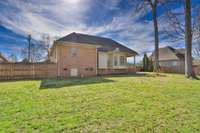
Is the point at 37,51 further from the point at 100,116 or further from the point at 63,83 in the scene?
the point at 100,116

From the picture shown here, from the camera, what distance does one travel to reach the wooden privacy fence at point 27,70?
13.5m

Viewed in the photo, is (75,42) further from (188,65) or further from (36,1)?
(188,65)

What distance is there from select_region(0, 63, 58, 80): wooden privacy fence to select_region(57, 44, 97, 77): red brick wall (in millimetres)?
1124

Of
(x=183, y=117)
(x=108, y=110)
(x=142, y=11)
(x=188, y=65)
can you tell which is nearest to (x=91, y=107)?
(x=108, y=110)

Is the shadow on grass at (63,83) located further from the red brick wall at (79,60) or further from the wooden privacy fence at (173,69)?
the wooden privacy fence at (173,69)

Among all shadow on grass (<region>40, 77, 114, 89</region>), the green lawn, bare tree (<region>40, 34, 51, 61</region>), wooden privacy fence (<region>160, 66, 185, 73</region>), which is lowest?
the green lawn

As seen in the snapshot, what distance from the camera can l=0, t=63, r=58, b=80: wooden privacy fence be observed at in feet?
44.4

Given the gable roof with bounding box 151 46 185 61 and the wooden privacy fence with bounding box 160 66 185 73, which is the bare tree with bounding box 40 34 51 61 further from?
the gable roof with bounding box 151 46 185 61

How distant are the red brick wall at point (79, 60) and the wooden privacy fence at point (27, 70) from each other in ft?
3.69

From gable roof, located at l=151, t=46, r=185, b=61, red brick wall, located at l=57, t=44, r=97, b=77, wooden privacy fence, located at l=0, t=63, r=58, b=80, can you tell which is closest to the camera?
wooden privacy fence, located at l=0, t=63, r=58, b=80

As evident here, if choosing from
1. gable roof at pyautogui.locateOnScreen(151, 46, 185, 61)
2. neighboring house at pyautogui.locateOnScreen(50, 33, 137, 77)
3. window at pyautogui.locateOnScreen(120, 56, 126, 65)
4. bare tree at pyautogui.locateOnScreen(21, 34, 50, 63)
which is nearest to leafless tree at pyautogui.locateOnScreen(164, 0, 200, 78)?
window at pyautogui.locateOnScreen(120, 56, 126, 65)

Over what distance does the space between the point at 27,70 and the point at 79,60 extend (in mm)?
5451

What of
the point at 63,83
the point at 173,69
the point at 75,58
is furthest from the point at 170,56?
the point at 63,83

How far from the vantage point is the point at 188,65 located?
1494 cm
